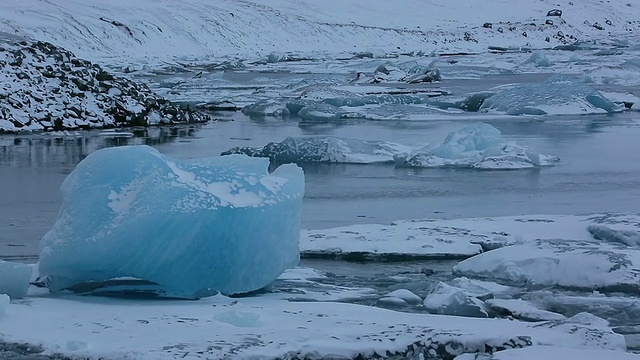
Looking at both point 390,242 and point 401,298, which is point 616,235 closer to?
point 390,242

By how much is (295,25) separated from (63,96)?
35496 mm

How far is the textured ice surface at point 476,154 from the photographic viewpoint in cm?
901

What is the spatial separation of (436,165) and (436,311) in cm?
493

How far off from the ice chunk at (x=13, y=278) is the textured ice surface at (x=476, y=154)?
17.2 feet

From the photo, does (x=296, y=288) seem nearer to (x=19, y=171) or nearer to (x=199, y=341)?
(x=199, y=341)

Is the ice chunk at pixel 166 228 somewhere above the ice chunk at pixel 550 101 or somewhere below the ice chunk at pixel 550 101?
above

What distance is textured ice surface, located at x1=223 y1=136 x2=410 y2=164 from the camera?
930cm

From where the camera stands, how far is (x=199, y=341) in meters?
3.60

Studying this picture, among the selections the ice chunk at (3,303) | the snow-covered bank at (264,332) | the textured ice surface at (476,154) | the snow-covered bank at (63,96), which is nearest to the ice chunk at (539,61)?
the snow-covered bank at (63,96)

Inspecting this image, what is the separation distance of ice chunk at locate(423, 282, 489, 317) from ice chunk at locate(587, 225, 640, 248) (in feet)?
5.04

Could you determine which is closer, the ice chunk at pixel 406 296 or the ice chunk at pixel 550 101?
the ice chunk at pixel 406 296

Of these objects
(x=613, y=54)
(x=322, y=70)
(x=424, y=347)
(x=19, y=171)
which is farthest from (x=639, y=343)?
(x=613, y=54)

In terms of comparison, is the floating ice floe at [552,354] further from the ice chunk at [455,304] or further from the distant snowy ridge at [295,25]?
the distant snowy ridge at [295,25]

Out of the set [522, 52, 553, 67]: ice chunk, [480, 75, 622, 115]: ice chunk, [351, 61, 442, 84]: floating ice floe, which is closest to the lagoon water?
[480, 75, 622, 115]: ice chunk
